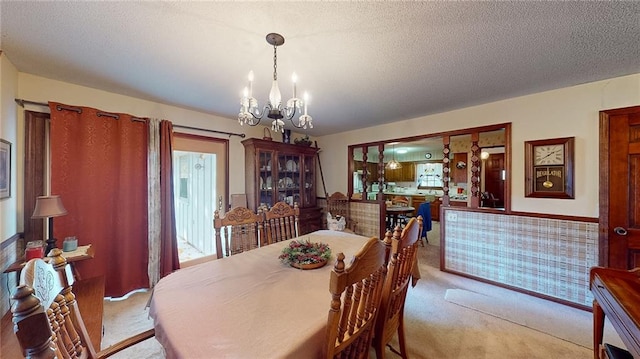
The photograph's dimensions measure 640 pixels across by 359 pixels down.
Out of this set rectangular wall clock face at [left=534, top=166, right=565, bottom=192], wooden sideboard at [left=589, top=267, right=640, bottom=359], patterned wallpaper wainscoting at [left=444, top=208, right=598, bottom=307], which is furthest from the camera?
rectangular wall clock face at [left=534, top=166, right=565, bottom=192]

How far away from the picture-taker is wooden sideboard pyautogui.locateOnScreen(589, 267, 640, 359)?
1029mm

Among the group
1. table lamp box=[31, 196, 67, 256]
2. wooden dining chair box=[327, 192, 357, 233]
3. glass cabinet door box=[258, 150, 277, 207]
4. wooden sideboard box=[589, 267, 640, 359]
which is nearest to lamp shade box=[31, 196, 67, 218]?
table lamp box=[31, 196, 67, 256]

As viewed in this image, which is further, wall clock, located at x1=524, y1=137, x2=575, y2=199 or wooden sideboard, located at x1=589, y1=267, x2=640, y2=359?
wall clock, located at x1=524, y1=137, x2=575, y2=199

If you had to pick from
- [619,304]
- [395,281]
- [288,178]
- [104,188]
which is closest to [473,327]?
[619,304]

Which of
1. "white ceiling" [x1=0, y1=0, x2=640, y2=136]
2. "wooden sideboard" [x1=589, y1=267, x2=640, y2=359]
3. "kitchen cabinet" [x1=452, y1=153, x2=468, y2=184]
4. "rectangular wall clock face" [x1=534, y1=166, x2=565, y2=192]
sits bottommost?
"wooden sideboard" [x1=589, y1=267, x2=640, y2=359]

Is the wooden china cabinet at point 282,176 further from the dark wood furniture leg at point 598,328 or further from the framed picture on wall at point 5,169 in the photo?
the dark wood furniture leg at point 598,328

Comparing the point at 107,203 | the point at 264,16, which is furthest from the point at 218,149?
the point at 264,16

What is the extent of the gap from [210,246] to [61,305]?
9.51 feet

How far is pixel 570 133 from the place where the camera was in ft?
7.88

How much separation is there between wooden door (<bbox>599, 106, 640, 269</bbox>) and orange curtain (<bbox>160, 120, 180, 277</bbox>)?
Answer: 462cm

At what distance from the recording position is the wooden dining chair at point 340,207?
4345 millimetres

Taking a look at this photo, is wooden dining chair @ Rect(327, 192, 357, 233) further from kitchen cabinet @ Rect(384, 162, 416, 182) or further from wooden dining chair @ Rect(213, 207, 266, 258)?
kitchen cabinet @ Rect(384, 162, 416, 182)

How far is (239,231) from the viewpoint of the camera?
2070mm

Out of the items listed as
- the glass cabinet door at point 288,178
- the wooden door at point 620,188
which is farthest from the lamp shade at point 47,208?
the wooden door at point 620,188
